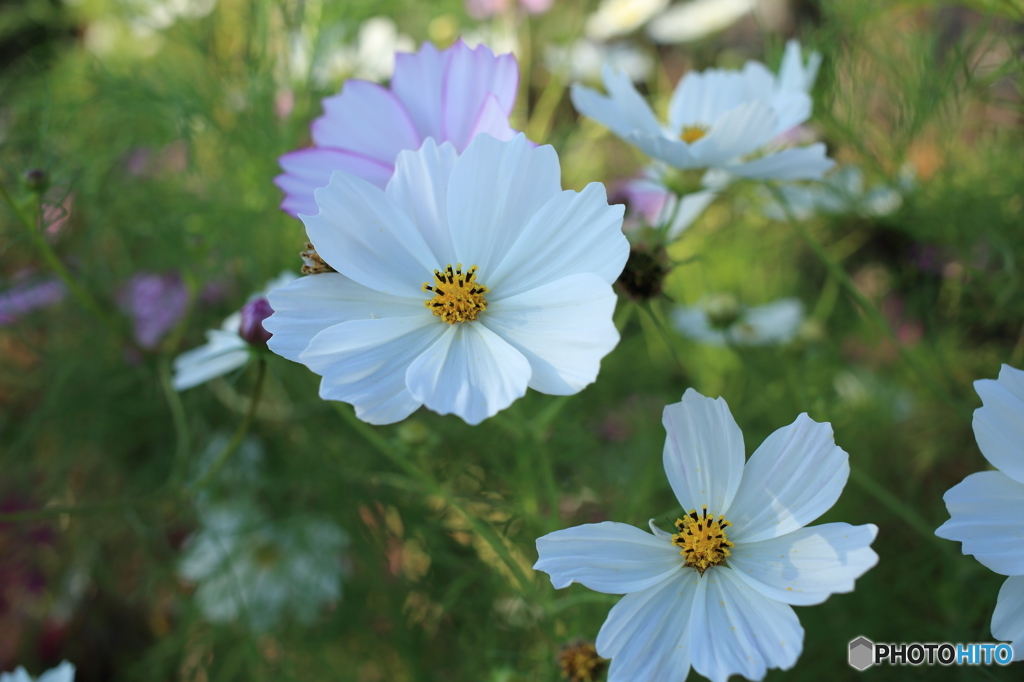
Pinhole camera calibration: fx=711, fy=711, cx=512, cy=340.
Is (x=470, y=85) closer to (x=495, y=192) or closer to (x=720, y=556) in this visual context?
(x=495, y=192)

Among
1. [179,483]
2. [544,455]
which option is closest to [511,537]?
[544,455]

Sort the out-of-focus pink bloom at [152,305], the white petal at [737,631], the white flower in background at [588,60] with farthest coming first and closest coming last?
1. the white flower in background at [588,60]
2. the out-of-focus pink bloom at [152,305]
3. the white petal at [737,631]

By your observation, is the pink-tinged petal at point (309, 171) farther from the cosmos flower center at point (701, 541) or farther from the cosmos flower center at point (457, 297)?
the cosmos flower center at point (701, 541)

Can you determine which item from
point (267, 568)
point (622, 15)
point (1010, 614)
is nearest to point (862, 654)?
point (1010, 614)

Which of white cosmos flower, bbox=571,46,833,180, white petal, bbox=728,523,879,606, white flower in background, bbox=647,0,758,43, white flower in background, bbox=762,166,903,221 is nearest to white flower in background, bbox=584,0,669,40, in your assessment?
white flower in background, bbox=647,0,758,43

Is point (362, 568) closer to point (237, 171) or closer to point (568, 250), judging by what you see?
point (237, 171)

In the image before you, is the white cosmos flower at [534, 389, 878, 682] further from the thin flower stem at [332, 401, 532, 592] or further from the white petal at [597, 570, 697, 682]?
the thin flower stem at [332, 401, 532, 592]

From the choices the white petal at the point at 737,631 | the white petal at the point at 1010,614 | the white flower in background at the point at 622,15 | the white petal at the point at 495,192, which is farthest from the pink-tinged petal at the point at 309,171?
the white flower in background at the point at 622,15
